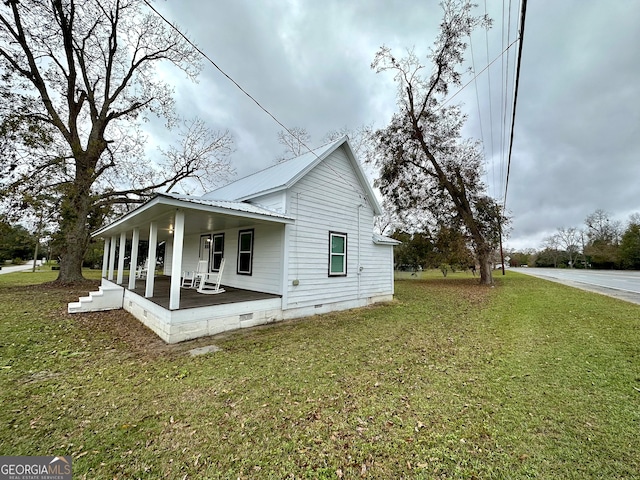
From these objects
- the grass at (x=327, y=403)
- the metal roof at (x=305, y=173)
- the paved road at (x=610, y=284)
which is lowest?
the grass at (x=327, y=403)

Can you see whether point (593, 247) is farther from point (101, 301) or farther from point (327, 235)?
point (101, 301)

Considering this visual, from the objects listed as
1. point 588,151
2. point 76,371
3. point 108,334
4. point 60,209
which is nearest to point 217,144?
point 60,209

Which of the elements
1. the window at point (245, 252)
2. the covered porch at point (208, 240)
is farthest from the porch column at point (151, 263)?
the window at point (245, 252)

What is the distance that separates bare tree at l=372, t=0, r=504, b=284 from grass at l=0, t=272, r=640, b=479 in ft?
41.0

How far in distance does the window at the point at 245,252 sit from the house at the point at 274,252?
0.03m

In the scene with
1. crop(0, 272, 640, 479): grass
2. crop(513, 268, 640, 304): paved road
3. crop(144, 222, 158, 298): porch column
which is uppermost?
crop(144, 222, 158, 298): porch column

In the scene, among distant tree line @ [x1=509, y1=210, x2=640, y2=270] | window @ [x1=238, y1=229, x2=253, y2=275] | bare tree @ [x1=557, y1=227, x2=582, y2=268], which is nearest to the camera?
window @ [x1=238, y1=229, x2=253, y2=275]

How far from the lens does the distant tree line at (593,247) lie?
38469mm

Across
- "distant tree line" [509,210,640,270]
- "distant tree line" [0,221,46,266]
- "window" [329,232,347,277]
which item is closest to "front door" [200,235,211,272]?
"window" [329,232,347,277]

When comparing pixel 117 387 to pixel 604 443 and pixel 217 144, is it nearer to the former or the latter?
pixel 604 443

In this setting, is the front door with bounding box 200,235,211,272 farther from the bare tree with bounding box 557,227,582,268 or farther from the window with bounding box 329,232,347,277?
the bare tree with bounding box 557,227,582,268

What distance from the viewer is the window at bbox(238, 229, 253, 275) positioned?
28.1 feet

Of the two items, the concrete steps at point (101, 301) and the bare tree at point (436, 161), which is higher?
the bare tree at point (436, 161)

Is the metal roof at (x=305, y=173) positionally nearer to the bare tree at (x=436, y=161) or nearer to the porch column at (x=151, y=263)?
the porch column at (x=151, y=263)
